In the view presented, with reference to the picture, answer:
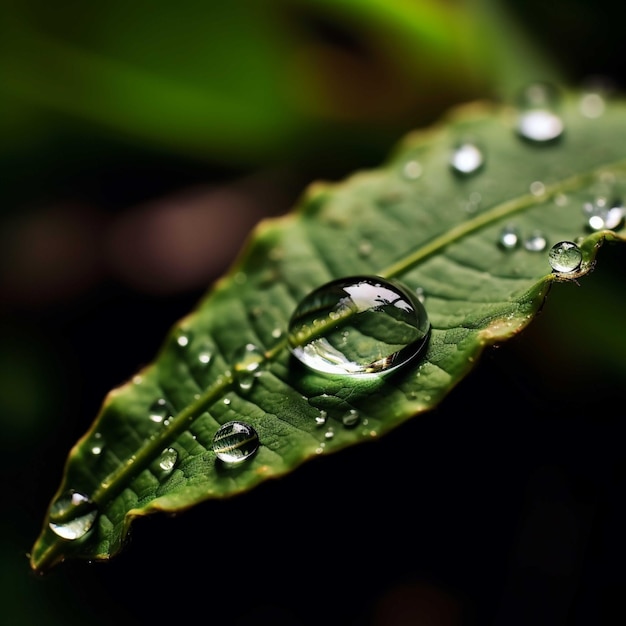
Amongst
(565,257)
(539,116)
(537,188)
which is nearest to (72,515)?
(565,257)

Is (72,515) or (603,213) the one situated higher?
(603,213)

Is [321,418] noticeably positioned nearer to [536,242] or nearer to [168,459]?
[168,459]

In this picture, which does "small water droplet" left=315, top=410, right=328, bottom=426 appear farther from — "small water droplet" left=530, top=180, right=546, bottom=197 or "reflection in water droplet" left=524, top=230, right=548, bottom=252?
"small water droplet" left=530, top=180, right=546, bottom=197

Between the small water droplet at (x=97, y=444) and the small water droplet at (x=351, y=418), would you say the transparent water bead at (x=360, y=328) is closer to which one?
the small water droplet at (x=351, y=418)

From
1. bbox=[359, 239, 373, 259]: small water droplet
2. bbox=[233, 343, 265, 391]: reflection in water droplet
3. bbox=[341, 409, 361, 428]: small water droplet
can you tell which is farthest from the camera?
bbox=[359, 239, 373, 259]: small water droplet

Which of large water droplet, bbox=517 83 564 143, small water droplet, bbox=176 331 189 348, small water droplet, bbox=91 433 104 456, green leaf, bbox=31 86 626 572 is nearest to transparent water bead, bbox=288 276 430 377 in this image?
green leaf, bbox=31 86 626 572

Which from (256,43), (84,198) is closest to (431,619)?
(84,198)
